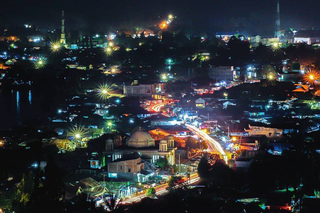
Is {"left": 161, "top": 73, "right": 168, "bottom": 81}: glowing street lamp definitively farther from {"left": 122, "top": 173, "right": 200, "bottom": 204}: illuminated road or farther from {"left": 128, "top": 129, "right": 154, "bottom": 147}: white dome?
{"left": 122, "top": 173, "right": 200, "bottom": 204}: illuminated road

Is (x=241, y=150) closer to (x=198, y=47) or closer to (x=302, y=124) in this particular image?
(x=302, y=124)

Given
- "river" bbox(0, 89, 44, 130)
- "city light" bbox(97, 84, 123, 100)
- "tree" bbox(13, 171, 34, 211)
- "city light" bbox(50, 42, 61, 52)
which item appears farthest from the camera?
"city light" bbox(50, 42, 61, 52)

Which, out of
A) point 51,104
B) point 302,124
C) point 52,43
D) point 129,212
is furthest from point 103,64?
point 129,212

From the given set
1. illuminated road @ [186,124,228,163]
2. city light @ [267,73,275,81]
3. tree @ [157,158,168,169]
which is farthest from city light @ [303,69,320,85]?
tree @ [157,158,168,169]

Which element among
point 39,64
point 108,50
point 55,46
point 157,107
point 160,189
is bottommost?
point 160,189

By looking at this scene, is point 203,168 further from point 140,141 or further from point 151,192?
point 140,141

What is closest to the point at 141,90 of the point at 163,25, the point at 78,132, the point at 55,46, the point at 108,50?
the point at 78,132

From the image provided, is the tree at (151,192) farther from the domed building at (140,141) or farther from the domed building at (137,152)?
the domed building at (140,141)

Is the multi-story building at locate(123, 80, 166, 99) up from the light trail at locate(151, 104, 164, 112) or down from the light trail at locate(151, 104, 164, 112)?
up

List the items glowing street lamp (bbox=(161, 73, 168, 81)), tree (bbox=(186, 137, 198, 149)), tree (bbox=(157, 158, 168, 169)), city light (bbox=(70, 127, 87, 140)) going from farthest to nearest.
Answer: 1. glowing street lamp (bbox=(161, 73, 168, 81))
2. city light (bbox=(70, 127, 87, 140))
3. tree (bbox=(186, 137, 198, 149))
4. tree (bbox=(157, 158, 168, 169))

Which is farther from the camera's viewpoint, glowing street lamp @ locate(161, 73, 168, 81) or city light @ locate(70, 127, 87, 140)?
glowing street lamp @ locate(161, 73, 168, 81)

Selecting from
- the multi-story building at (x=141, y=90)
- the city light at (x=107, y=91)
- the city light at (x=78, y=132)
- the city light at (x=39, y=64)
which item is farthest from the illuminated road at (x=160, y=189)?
the city light at (x=39, y=64)
